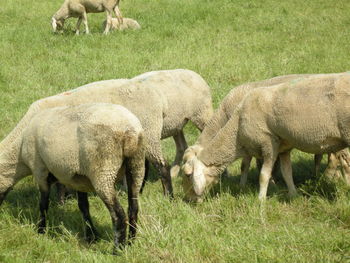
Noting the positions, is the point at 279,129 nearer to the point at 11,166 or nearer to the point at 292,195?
the point at 292,195

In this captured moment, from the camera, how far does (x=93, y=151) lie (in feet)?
16.1

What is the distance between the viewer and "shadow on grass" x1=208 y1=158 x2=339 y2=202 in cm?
611

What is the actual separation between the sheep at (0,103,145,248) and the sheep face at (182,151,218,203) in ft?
4.45

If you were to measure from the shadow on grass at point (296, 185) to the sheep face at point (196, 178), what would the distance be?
166mm

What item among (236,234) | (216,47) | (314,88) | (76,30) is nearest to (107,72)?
(216,47)

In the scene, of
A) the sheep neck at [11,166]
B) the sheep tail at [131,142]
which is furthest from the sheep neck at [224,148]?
the sheep neck at [11,166]

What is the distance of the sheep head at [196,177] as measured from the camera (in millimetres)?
6391

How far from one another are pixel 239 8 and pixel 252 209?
12.1 m

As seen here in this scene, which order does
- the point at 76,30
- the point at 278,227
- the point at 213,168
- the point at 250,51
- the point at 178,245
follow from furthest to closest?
the point at 76,30 < the point at 250,51 < the point at 213,168 < the point at 278,227 < the point at 178,245

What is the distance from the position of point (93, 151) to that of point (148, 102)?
1.94 meters

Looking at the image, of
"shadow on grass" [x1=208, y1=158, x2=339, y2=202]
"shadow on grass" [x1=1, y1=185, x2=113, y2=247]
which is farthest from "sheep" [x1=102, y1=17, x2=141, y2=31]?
"shadow on grass" [x1=1, y1=185, x2=113, y2=247]

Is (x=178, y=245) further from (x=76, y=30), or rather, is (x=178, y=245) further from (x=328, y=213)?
(x=76, y=30)

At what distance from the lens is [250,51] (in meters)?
12.8

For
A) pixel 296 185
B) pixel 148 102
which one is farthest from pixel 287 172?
pixel 148 102
